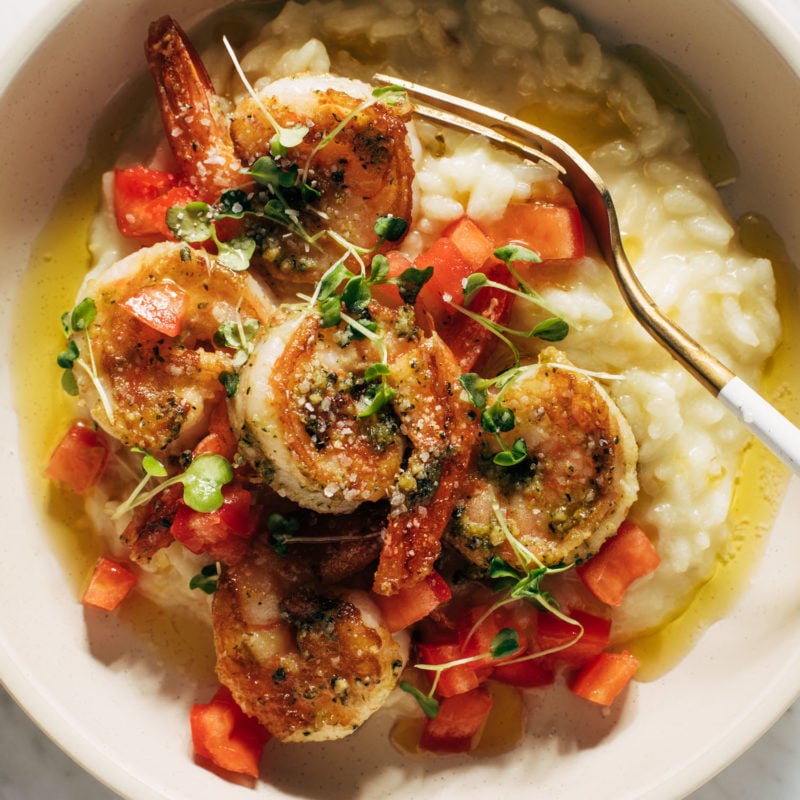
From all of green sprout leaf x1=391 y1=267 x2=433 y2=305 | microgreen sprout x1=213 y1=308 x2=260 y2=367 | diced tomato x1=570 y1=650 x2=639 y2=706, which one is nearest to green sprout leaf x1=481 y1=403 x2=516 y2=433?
green sprout leaf x1=391 y1=267 x2=433 y2=305

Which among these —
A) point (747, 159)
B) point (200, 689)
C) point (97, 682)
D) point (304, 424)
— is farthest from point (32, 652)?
point (747, 159)

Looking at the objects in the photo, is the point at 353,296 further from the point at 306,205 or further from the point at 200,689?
the point at 200,689

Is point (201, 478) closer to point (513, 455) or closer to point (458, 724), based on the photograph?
point (513, 455)

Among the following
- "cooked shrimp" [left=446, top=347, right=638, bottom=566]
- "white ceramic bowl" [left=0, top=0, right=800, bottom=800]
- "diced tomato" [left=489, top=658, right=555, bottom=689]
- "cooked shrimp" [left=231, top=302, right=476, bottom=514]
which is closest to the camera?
"cooked shrimp" [left=231, top=302, right=476, bottom=514]

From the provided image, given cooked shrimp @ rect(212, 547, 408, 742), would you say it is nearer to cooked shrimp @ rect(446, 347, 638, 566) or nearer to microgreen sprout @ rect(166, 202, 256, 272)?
cooked shrimp @ rect(446, 347, 638, 566)

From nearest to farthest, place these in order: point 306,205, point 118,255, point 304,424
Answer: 1. point 304,424
2. point 306,205
3. point 118,255
